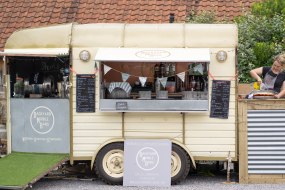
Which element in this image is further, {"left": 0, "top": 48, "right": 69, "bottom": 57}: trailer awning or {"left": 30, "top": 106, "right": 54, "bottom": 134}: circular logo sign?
{"left": 30, "top": 106, "right": 54, "bottom": 134}: circular logo sign

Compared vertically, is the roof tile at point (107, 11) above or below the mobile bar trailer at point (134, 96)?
above

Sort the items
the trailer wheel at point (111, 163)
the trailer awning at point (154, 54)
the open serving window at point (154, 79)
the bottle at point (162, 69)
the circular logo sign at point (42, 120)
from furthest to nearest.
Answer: the circular logo sign at point (42, 120) < the bottle at point (162, 69) < the trailer wheel at point (111, 163) < the open serving window at point (154, 79) < the trailer awning at point (154, 54)

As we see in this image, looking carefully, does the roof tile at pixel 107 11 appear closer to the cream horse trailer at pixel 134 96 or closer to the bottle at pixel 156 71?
the bottle at pixel 156 71

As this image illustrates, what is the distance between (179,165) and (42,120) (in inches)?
90.7

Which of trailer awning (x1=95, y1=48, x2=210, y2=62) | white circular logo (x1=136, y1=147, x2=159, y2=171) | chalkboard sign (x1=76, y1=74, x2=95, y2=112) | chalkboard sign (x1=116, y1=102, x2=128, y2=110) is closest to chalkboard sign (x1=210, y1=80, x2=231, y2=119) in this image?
trailer awning (x1=95, y1=48, x2=210, y2=62)

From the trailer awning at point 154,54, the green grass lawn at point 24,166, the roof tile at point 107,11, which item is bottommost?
the green grass lawn at point 24,166

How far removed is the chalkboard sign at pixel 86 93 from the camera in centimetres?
973

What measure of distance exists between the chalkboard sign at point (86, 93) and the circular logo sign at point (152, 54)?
2.80 feet

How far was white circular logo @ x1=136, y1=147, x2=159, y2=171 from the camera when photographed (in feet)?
31.4

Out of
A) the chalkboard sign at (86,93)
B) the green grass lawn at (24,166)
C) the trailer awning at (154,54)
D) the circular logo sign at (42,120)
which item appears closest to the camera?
the green grass lawn at (24,166)

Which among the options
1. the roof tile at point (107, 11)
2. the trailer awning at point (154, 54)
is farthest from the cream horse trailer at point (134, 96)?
the roof tile at point (107, 11)

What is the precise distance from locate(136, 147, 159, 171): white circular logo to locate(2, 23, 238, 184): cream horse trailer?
224 mm

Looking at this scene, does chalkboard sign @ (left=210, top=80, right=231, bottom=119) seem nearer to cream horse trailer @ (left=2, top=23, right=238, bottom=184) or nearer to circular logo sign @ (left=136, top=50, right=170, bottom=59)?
cream horse trailer @ (left=2, top=23, right=238, bottom=184)

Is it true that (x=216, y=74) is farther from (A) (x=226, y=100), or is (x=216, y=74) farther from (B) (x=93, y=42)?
(B) (x=93, y=42)
